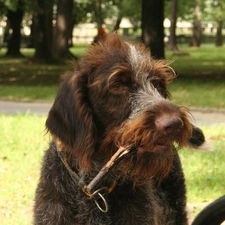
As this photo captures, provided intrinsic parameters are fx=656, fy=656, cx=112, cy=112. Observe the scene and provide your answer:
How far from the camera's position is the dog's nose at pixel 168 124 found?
350cm

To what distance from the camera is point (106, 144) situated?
3.88 m

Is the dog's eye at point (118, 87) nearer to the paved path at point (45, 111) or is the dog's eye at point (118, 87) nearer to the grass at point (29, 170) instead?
the grass at point (29, 170)

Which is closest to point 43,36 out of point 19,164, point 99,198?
point 19,164

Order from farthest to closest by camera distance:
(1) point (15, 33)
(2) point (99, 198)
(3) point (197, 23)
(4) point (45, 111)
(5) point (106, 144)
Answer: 1. (3) point (197, 23)
2. (1) point (15, 33)
3. (4) point (45, 111)
4. (2) point (99, 198)
5. (5) point (106, 144)

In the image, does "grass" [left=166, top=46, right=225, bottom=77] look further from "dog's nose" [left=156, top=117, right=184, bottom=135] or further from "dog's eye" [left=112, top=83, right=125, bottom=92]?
"dog's nose" [left=156, top=117, right=184, bottom=135]

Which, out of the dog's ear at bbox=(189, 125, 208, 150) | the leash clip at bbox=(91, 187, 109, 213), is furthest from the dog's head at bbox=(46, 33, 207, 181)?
the dog's ear at bbox=(189, 125, 208, 150)

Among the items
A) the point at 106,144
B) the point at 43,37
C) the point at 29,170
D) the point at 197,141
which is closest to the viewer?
the point at 106,144

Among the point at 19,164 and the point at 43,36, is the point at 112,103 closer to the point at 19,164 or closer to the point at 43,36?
the point at 19,164

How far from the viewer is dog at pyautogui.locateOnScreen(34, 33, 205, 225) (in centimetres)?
374

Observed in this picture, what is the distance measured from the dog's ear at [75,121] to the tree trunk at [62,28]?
30236 mm

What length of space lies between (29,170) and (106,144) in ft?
15.9

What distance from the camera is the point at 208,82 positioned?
864 inches

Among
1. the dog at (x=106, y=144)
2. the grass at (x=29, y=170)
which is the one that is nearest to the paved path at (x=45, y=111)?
the grass at (x=29, y=170)

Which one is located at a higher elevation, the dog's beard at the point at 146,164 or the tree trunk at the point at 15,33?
the dog's beard at the point at 146,164
